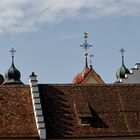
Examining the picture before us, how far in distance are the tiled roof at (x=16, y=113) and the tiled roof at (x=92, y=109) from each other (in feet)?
3.48

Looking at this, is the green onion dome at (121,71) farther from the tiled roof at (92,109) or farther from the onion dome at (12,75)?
the tiled roof at (92,109)

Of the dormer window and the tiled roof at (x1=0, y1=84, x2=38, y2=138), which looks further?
the dormer window

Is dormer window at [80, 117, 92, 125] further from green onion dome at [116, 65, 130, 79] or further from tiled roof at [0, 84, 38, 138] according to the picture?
green onion dome at [116, 65, 130, 79]

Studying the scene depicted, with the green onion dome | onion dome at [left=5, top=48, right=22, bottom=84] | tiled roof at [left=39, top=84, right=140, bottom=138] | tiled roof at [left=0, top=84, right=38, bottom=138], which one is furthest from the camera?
onion dome at [left=5, top=48, right=22, bottom=84]

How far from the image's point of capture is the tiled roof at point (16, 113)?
44281mm

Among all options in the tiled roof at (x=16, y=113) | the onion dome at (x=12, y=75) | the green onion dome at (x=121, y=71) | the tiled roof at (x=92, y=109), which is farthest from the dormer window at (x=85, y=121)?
the onion dome at (x=12, y=75)

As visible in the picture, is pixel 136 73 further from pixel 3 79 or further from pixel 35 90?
pixel 3 79

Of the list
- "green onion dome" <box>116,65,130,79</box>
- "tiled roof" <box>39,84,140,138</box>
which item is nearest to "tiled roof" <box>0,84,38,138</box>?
"tiled roof" <box>39,84,140,138</box>

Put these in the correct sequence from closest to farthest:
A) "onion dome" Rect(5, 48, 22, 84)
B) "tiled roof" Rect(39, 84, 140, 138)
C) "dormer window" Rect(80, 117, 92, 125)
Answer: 1. "tiled roof" Rect(39, 84, 140, 138)
2. "dormer window" Rect(80, 117, 92, 125)
3. "onion dome" Rect(5, 48, 22, 84)

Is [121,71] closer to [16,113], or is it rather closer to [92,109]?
[92,109]

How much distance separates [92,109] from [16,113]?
16.7 feet

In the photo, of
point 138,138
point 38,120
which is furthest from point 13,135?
point 138,138

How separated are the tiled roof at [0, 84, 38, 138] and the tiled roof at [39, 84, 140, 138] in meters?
1.06

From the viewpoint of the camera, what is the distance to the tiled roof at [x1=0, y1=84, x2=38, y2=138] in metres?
44.3
